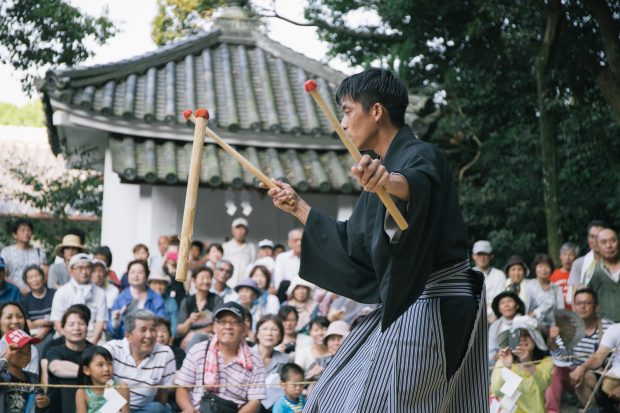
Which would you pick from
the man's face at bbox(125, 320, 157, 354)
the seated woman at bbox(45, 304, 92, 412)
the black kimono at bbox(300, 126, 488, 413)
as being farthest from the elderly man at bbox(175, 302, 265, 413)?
the black kimono at bbox(300, 126, 488, 413)

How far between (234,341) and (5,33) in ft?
22.2

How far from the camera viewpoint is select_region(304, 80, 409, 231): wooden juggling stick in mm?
3123

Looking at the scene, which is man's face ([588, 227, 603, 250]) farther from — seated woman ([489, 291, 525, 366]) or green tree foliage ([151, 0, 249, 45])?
green tree foliage ([151, 0, 249, 45])

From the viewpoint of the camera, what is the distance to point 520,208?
551 inches

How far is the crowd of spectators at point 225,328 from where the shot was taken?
22.1 ft

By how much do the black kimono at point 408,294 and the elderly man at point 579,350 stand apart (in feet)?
13.5

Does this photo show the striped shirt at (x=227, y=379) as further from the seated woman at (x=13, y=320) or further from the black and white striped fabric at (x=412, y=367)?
the black and white striped fabric at (x=412, y=367)

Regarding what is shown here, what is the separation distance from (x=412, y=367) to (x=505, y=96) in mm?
11159

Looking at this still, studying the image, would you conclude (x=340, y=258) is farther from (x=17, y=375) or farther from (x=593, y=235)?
(x=593, y=235)

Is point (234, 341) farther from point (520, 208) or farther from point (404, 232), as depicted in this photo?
→ point (520, 208)

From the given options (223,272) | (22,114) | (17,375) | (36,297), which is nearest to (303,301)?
(223,272)

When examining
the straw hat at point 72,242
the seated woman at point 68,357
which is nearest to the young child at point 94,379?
the seated woman at point 68,357

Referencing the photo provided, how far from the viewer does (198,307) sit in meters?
8.30

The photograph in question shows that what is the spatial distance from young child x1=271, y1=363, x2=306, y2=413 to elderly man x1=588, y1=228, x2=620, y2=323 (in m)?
3.10
